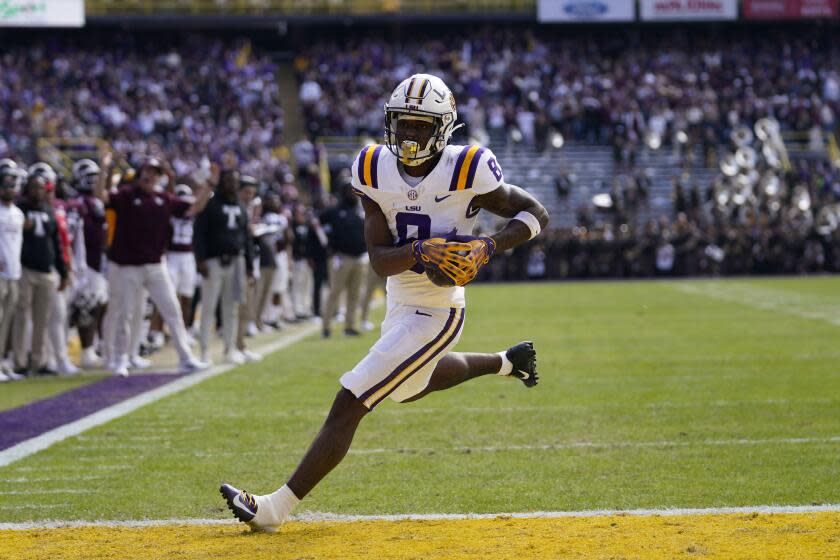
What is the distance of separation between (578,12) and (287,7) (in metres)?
9.43

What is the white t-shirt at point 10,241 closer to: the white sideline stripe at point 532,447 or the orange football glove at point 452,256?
the white sideline stripe at point 532,447

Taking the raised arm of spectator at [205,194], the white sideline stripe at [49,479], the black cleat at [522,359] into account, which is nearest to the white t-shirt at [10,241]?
the raised arm of spectator at [205,194]

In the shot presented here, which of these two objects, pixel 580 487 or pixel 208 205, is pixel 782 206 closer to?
pixel 208 205

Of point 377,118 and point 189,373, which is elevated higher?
point 377,118

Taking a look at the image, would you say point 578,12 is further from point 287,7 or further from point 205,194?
point 205,194

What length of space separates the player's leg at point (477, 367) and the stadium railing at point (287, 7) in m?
34.1

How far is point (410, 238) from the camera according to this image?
521 cm

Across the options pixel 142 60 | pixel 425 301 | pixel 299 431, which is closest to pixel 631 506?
pixel 425 301

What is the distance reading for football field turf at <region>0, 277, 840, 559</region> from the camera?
15.6ft

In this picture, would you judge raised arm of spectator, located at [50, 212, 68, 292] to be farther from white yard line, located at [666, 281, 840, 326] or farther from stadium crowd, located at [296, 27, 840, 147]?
stadium crowd, located at [296, 27, 840, 147]

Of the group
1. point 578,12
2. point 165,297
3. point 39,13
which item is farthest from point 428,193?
point 578,12

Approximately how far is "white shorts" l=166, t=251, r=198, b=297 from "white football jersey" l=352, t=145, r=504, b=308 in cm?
828

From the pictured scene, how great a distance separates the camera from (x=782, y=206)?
102 feet

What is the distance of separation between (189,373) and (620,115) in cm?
Result: 2548
